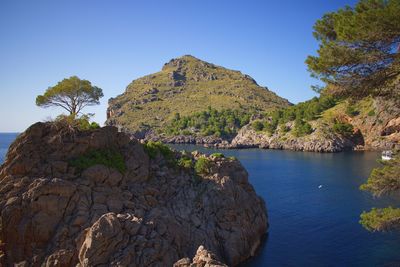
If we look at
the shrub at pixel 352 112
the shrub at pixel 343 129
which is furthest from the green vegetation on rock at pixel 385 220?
the shrub at pixel 352 112

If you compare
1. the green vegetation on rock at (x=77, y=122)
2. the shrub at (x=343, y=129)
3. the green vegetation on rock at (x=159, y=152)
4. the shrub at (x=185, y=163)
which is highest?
the shrub at (x=343, y=129)

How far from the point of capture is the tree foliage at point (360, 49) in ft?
77.0

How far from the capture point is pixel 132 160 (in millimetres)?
40969

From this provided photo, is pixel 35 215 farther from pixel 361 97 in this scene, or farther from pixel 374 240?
pixel 374 240

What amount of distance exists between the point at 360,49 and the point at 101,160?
2691 centimetres

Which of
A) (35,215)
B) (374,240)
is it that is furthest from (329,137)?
(35,215)

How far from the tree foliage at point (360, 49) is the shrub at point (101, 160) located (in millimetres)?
22594

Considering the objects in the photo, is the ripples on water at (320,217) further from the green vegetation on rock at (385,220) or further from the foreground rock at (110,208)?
the green vegetation on rock at (385,220)

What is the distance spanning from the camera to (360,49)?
1006 inches

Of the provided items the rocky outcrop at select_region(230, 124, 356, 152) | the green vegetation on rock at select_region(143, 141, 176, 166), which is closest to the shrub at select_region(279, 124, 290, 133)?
the rocky outcrop at select_region(230, 124, 356, 152)

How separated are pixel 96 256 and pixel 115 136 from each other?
17072 millimetres

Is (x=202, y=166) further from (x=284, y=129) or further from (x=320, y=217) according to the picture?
(x=284, y=129)

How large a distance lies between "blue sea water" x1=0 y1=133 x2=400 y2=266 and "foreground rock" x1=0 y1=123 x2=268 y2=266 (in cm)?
465

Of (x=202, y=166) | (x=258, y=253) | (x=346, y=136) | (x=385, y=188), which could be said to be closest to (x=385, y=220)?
(x=385, y=188)
